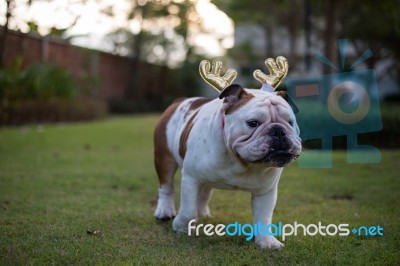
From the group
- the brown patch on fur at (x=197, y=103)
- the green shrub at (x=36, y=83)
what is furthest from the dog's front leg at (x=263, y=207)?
the green shrub at (x=36, y=83)

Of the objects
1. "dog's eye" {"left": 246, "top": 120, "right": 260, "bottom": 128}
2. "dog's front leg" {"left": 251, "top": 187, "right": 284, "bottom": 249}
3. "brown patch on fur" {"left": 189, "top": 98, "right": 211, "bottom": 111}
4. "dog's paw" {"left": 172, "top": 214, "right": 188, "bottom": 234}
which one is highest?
"brown patch on fur" {"left": 189, "top": 98, "right": 211, "bottom": 111}

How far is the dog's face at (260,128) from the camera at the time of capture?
305 cm

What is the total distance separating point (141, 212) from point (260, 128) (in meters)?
1.89

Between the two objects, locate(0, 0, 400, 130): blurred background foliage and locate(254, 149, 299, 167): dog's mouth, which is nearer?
locate(254, 149, 299, 167): dog's mouth

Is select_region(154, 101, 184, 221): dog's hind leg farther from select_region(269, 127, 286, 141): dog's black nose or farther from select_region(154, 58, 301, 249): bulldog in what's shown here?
select_region(269, 127, 286, 141): dog's black nose

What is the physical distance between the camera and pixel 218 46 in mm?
30000

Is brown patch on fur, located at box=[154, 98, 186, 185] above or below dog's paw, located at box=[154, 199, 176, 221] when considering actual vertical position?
above

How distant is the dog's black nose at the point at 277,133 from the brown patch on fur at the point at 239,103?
345 mm

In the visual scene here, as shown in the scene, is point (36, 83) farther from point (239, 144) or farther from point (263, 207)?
point (239, 144)

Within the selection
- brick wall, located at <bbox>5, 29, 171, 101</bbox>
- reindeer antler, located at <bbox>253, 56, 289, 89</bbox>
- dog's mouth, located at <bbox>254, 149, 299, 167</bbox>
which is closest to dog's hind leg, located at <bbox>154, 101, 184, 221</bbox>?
reindeer antler, located at <bbox>253, 56, 289, 89</bbox>

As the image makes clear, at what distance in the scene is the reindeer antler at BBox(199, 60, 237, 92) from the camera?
367 centimetres

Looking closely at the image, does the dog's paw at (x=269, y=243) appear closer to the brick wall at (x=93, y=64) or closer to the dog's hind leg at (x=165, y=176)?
the dog's hind leg at (x=165, y=176)

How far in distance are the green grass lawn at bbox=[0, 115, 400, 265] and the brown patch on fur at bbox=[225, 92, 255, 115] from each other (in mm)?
1023

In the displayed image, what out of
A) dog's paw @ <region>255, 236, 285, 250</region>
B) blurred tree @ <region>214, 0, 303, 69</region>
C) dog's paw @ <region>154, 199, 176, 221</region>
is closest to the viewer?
dog's paw @ <region>255, 236, 285, 250</region>
